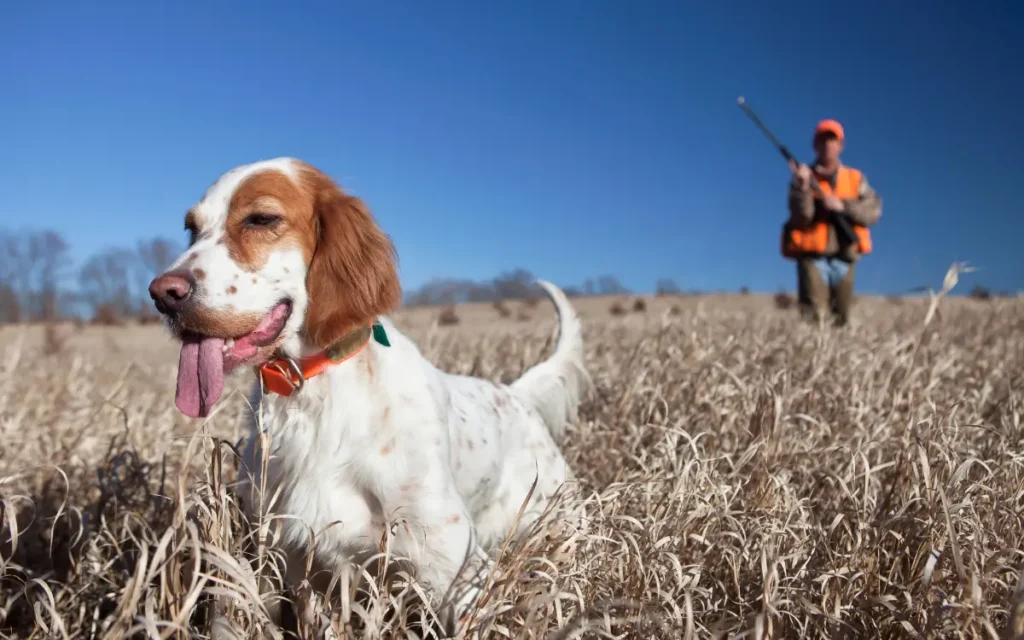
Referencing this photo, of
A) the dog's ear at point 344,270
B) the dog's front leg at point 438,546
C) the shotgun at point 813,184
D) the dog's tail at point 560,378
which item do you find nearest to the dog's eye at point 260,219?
the dog's ear at point 344,270

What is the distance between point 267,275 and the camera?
73.6 inches

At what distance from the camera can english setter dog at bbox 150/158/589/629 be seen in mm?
1808

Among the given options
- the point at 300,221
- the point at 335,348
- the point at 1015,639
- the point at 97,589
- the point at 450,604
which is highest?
the point at 300,221

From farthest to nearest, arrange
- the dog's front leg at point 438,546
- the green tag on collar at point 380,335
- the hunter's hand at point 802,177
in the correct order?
the hunter's hand at point 802,177 < the green tag on collar at point 380,335 < the dog's front leg at point 438,546

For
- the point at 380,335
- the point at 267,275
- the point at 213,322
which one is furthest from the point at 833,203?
the point at 213,322

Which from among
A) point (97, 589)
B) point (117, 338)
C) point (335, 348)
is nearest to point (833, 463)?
point (335, 348)

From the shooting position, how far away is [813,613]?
166 cm

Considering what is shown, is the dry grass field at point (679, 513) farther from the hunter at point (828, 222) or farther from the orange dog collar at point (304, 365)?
the hunter at point (828, 222)

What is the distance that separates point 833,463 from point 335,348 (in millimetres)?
1949

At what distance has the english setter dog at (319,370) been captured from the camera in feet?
5.93

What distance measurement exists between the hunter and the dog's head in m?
5.10

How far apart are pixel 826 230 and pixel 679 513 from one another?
5060 millimetres

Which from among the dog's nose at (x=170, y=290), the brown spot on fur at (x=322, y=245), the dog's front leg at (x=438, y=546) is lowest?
the dog's front leg at (x=438, y=546)

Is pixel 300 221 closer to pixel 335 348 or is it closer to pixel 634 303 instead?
pixel 335 348
